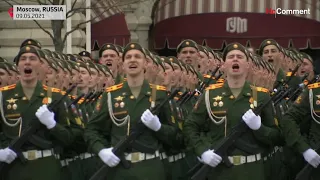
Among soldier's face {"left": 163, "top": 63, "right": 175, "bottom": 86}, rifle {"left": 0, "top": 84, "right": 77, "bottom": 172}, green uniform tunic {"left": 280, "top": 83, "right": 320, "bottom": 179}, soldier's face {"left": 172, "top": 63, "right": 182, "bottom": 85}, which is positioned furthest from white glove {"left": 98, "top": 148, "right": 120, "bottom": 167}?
soldier's face {"left": 172, "top": 63, "right": 182, "bottom": 85}

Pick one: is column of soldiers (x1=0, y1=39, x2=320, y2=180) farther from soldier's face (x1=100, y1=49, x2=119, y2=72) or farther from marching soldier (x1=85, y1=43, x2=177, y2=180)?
soldier's face (x1=100, y1=49, x2=119, y2=72)

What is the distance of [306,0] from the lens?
24.3 meters

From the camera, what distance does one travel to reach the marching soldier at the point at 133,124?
1000cm

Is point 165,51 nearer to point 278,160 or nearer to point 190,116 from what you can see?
point 278,160

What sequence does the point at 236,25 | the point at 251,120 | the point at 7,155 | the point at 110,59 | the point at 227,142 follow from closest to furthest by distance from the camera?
the point at 251,120 → the point at 227,142 → the point at 7,155 → the point at 110,59 → the point at 236,25

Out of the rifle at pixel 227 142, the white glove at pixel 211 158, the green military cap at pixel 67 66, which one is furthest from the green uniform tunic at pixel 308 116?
the green military cap at pixel 67 66

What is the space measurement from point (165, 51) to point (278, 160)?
13382 millimetres

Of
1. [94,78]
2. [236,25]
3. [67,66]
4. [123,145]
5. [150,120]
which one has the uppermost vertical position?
[236,25]

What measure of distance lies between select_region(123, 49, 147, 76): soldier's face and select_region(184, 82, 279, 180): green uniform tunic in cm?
68

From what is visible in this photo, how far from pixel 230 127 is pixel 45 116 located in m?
1.77

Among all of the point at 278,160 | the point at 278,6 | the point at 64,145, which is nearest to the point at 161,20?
the point at 278,6

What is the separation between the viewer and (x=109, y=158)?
989cm

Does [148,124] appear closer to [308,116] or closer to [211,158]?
[211,158]

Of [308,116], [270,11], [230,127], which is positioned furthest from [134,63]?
[270,11]
